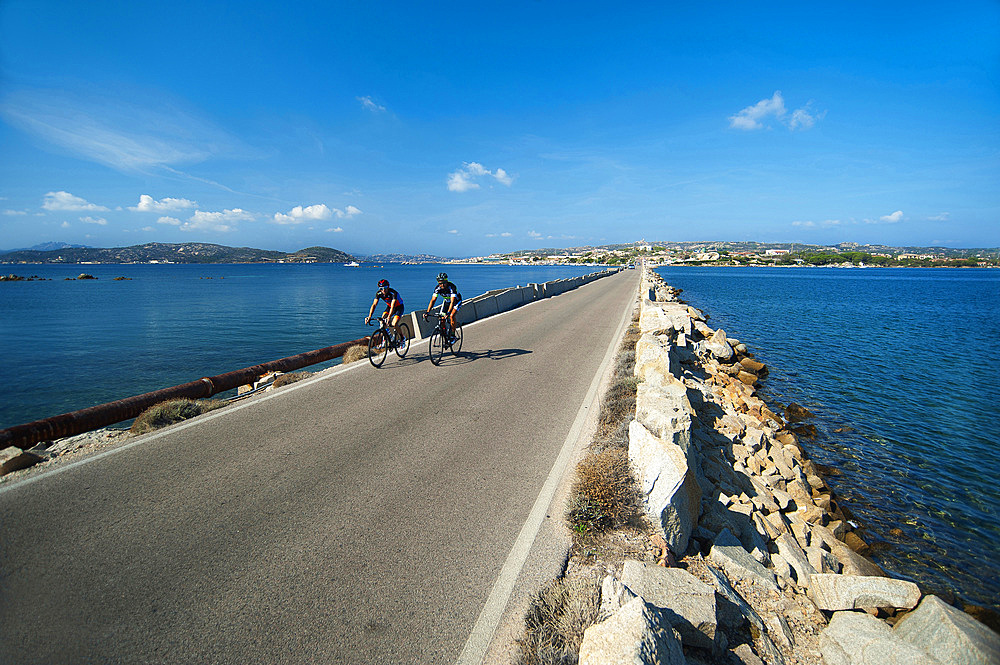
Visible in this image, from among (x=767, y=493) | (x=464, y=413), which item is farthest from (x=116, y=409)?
(x=767, y=493)

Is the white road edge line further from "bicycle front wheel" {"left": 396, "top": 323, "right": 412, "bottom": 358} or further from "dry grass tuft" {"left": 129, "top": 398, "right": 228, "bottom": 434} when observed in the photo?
"dry grass tuft" {"left": 129, "top": 398, "right": 228, "bottom": 434}

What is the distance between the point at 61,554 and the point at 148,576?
994 millimetres

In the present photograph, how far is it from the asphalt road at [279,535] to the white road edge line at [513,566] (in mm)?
64

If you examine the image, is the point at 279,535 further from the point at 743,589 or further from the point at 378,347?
the point at 378,347

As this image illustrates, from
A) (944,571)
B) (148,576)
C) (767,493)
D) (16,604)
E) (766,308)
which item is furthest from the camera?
(766,308)

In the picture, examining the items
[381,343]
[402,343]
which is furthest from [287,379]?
[402,343]

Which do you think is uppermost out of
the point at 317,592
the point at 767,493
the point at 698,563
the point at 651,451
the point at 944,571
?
the point at 651,451

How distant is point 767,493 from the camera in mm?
7121

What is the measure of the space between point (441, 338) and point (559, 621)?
871 cm

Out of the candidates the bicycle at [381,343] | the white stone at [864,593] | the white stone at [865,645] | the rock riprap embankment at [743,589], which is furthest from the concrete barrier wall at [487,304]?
the white stone at [865,645]

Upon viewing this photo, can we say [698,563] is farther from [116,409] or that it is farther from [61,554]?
[116,409]

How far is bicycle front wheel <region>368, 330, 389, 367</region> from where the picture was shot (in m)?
10.5

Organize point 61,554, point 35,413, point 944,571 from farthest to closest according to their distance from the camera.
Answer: point 35,413, point 944,571, point 61,554

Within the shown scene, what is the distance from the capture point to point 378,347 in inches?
421
